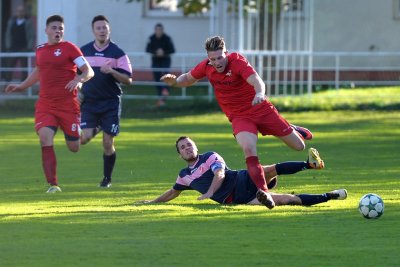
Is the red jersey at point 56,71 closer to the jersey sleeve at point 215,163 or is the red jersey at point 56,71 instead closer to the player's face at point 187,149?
the player's face at point 187,149

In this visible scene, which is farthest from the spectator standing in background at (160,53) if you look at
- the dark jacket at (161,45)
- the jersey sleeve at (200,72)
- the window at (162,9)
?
the jersey sleeve at (200,72)

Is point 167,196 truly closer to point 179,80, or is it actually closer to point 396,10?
point 179,80

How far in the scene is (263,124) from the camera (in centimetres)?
1287

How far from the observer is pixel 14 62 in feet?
102

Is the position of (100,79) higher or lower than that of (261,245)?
higher

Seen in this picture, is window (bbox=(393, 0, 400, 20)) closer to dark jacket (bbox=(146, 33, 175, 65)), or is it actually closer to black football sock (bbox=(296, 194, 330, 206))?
dark jacket (bbox=(146, 33, 175, 65))

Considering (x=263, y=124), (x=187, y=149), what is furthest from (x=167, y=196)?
(x=263, y=124)

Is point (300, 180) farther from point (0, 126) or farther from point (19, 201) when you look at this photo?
point (0, 126)

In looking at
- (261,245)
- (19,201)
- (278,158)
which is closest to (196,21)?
(278,158)

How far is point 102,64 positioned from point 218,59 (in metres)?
3.05

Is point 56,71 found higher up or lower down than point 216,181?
higher up

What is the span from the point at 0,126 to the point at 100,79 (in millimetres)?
9602

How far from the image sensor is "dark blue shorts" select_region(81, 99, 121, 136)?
15320 millimetres

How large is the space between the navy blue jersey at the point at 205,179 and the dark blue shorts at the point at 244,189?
0.19 ft
